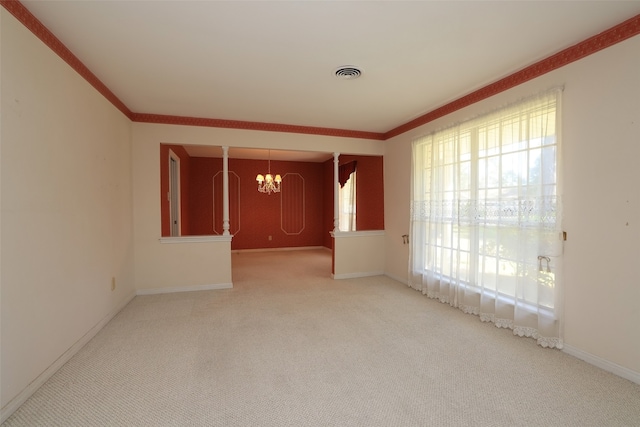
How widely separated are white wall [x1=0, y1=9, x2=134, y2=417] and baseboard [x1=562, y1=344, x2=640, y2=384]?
153 inches

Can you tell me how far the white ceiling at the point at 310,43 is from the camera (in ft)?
6.22

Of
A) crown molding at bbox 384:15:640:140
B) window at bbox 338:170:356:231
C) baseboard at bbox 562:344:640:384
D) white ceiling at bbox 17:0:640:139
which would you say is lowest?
baseboard at bbox 562:344:640:384

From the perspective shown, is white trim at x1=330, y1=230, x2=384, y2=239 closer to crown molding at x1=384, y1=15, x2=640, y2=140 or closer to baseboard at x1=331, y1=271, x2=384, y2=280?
baseboard at x1=331, y1=271, x2=384, y2=280

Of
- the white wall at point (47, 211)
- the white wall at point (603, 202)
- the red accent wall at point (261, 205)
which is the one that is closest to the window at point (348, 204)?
the red accent wall at point (261, 205)

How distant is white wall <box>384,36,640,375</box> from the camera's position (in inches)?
80.1

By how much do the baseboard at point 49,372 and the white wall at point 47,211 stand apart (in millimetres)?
11

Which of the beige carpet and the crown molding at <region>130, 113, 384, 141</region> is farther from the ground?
the crown molding at <region>130, 113, 384, 141</region>

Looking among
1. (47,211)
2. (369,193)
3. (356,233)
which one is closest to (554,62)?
(356,233)

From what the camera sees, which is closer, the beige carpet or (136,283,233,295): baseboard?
the beige carpet

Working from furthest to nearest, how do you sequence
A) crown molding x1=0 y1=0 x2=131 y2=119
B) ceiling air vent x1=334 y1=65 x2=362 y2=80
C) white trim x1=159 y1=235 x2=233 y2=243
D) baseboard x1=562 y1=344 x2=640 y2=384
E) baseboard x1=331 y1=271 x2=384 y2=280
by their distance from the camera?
1. baseboard x1=331 y1=271 x2=384 y2=280
2. white trim x1=159 y1=235 x2=233 y2=243
3. ceiling air vent x1=334 y1=65 x2=362 y2=80
4. baseboard x1=562 y1=344 x2=640 y2=384
5. crown molding x1=0 y1=0 x2=131 y2=119

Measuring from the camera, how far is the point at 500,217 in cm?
291

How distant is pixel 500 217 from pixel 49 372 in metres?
3.91

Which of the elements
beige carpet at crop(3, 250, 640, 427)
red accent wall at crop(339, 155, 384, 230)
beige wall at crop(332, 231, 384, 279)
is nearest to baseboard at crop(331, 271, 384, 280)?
beige wall at crop(332, 231, 384, 279)

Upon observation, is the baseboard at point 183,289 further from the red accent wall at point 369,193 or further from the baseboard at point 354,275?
the red accent wall at point 369,193
